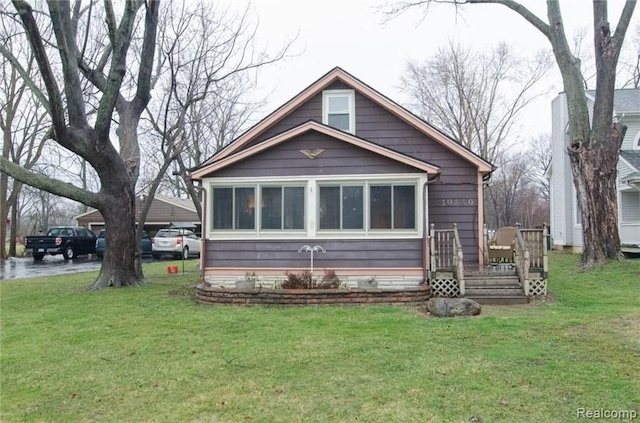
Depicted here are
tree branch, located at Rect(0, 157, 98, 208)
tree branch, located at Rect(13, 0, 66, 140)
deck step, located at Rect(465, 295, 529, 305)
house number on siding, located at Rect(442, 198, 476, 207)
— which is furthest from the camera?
house number on siding, located at Rect(442, 198, 476, 207)

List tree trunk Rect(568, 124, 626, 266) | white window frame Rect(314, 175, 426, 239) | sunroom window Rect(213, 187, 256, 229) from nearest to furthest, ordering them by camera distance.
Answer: white window frame Rect(314, 175, 426, 239) < sunroom window Rect(213, 187, 256, 229) < tree trunk Rect(568, 124, 626, 266)

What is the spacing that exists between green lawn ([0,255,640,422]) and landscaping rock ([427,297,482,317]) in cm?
28

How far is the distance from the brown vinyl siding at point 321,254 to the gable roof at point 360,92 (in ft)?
9.09

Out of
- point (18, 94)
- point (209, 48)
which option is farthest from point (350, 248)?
point (18, 94)

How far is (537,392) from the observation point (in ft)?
15.0

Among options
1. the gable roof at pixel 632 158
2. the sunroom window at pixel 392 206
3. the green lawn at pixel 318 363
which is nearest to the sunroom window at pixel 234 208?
the green lawn at pixel 318 363

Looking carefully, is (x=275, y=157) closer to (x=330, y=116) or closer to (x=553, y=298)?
(x=330, y=116)

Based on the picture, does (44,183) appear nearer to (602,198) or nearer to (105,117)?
(105,117)

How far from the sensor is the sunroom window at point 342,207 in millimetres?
10586

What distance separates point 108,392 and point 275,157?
6.82 metres

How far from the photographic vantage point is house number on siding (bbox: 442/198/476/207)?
12.2m

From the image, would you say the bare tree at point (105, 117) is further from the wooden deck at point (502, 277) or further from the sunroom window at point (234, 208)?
the wooden deck at point (502, 277)

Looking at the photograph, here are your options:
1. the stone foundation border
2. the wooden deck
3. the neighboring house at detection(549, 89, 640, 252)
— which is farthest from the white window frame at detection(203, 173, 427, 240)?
the neighboring house at detection(549, 89, 640, 252)

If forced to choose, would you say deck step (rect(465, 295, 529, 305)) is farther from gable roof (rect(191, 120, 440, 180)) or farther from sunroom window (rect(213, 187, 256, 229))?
sunroom window (rect(213, 187, 256, 229))
